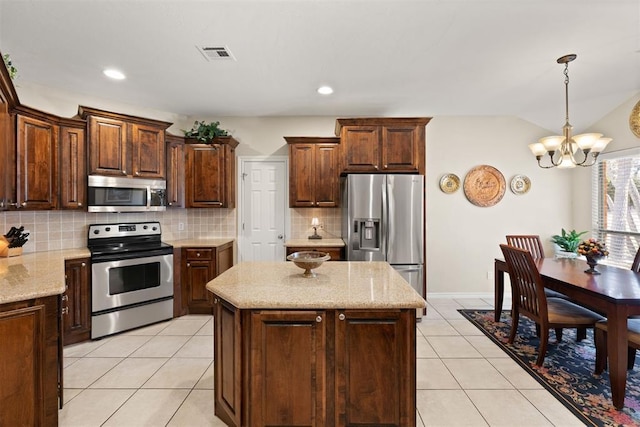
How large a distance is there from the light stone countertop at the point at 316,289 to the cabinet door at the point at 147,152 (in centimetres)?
221

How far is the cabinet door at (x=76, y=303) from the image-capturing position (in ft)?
9.81

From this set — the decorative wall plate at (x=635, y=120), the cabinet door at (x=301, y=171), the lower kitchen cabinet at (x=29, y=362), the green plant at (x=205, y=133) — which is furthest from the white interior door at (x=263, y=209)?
the decorative wall plate at (x=635, y=120)

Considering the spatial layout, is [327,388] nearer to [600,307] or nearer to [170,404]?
[170,404]

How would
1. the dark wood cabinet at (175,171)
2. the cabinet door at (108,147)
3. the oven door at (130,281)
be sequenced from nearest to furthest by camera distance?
1. the oven door at (130,281)
2. the cabinet door at (108,147)
3. the dark wood cabinet at (175,171)

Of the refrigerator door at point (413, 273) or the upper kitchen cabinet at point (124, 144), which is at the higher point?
the upper kitchen cabinet at point (124, 144)

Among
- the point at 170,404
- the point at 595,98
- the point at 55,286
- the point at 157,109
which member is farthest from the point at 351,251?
the point at 595,98

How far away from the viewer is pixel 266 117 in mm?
4547

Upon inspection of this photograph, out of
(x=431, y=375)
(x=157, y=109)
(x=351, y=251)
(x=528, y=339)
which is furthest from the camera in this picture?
(x=157, y=109)

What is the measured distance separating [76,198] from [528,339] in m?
5.08

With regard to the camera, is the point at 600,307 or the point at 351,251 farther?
the point at 351,251

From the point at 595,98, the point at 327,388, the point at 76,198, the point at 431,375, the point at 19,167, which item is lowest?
the point at 431,375

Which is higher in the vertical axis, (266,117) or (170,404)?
(266,117)

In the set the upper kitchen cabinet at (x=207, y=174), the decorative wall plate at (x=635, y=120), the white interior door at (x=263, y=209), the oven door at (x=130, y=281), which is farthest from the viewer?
the white interior door at (x=263, y=209)

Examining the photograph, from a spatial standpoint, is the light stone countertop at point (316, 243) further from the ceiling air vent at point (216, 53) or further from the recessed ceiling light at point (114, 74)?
the recessed ceiling light at point (114, 74)
